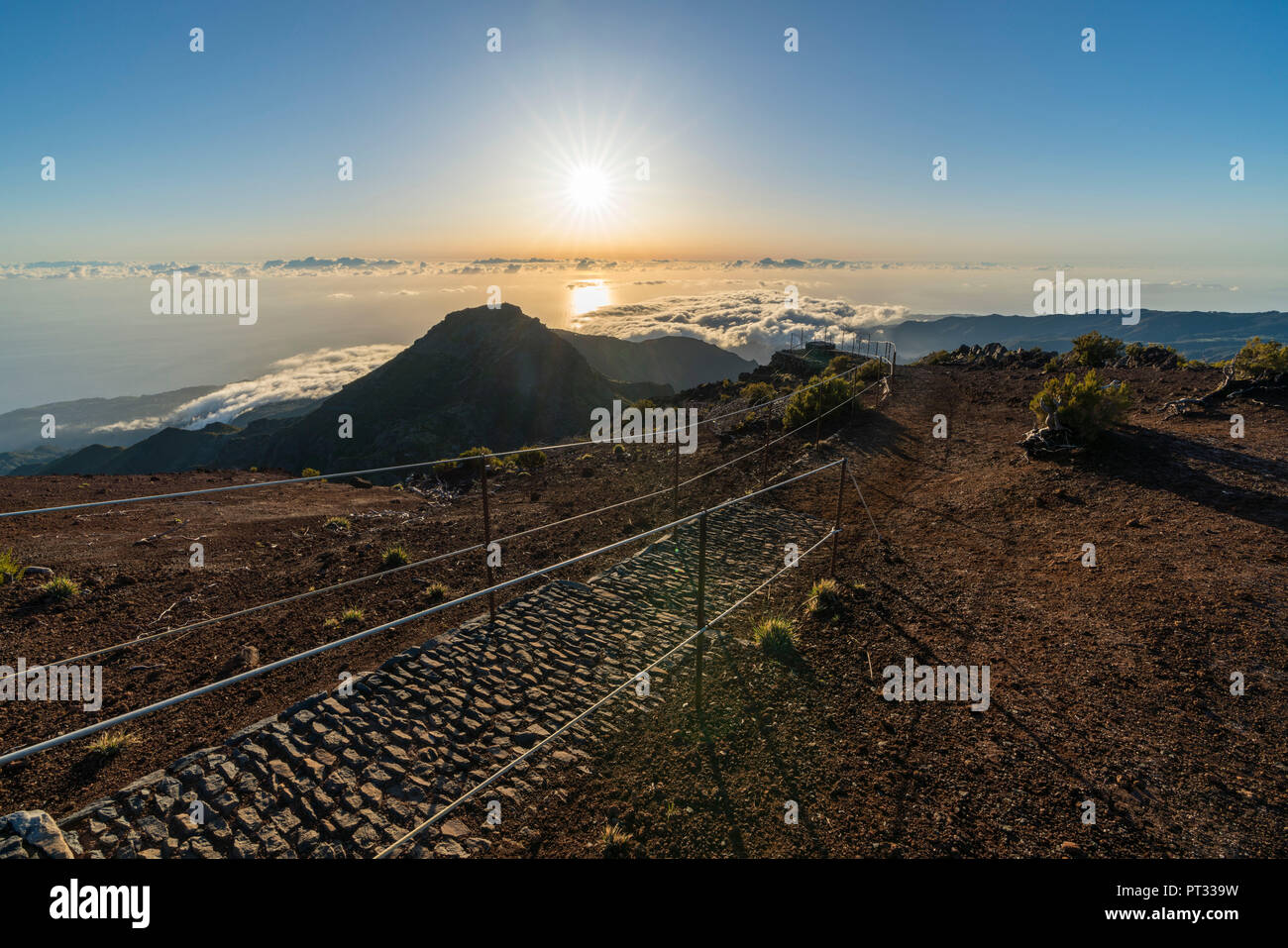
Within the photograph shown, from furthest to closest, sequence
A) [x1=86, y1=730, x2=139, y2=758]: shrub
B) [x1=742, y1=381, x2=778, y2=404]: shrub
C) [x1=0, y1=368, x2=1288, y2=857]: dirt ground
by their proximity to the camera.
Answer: [x1=742, y1=381, x2=778, y2=404]: shrub
[x1=86, y1=730, x2=139, y2=758]: shrub
[x1=0, y1=368, x2=1288, y2=857]: dirt ground

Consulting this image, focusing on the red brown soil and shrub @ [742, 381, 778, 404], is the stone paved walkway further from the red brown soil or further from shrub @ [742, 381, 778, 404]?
shrub @ [742, 381, 778, 404]

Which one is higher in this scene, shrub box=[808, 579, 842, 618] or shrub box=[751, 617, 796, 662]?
shrub box=[808, 579, 842, 618]

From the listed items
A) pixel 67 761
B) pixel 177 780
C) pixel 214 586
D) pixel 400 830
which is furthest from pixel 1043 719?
pixel 214 586

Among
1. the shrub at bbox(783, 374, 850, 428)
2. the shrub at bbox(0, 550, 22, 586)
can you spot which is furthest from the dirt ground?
the shrub at bbox(783, 374, 850, 428)

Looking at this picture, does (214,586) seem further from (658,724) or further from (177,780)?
(658,724)

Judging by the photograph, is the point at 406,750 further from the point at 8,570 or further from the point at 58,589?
the point at 8,570

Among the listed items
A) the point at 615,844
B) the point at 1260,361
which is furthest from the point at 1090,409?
the point at 615,844

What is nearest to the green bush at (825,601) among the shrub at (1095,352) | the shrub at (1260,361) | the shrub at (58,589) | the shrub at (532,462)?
the shrub at (58,589)
